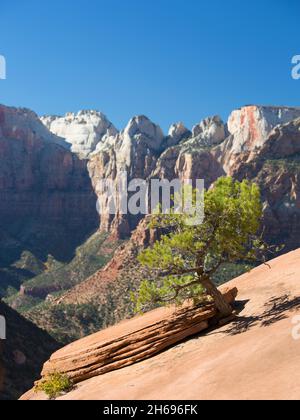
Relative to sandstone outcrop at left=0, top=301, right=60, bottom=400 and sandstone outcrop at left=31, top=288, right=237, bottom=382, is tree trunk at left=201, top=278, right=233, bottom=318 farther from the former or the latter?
sandstone outcrop at left=0, top=301, right=60, bottom=400

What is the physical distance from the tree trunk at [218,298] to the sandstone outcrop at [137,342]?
0.48 meters

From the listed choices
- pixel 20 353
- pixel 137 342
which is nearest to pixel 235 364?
pixel 137 342

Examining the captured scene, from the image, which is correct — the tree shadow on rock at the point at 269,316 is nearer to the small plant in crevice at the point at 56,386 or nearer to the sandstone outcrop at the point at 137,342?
the sandstone outcrop at the point at 137,342

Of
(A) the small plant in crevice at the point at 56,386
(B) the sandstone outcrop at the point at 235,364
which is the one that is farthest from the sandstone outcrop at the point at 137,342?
(B) the sandstone outcrop at the point at 235,364

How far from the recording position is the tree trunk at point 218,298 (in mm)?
24516

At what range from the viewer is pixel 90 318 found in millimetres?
107438

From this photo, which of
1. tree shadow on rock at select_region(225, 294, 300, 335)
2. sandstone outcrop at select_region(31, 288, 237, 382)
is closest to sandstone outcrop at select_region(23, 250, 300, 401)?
tree shadow on rock at select_region(225, 294, 300, 335)

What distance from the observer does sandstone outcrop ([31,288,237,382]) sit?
23672 millimetres

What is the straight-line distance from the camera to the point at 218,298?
976 inches

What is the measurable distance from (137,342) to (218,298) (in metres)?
5.27

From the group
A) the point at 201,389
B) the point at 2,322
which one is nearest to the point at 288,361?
the point at 201,389

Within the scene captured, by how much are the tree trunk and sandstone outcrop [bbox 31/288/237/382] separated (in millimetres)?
476

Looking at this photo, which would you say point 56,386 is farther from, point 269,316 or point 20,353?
point 20,353

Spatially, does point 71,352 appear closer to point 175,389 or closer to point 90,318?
point 175,389
